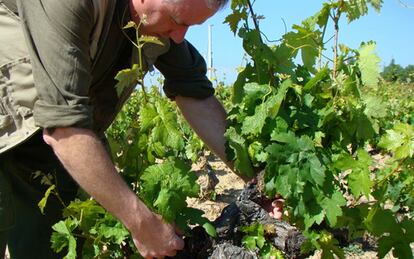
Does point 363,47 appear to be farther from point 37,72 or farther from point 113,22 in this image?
point 37,72

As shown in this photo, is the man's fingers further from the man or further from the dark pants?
the dark pants

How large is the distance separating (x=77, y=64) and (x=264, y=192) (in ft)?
2.92

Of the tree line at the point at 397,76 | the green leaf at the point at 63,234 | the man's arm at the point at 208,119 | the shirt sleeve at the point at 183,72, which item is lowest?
the green leaf at the point at 63,234

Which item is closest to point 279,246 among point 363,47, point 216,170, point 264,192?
point 264,192

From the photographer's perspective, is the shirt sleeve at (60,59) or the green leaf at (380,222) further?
the green leaf at (380,222)

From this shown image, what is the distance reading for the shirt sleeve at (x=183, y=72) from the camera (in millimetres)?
2482

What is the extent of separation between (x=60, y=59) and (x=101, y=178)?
43 cm

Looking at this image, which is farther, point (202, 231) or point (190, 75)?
point (190, 75)

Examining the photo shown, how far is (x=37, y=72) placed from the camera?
175 centimetres

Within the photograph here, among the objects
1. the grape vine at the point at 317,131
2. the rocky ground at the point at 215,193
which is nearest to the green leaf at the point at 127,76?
the grape vine at the point at 317,131

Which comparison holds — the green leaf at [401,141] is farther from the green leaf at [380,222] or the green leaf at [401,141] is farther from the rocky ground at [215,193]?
the rocky ground at [215,193]

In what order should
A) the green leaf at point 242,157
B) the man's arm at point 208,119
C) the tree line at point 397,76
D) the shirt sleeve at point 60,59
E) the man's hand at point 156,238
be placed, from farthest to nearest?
the tree line at point 397,76 < the man's arm at point 208,119 < the green leaf at point 242,157 < the man's hand at point 156,238 < the shirt sleeve at point 60,59

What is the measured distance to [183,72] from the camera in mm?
2494

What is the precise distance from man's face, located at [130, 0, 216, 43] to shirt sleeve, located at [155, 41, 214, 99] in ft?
1.41
